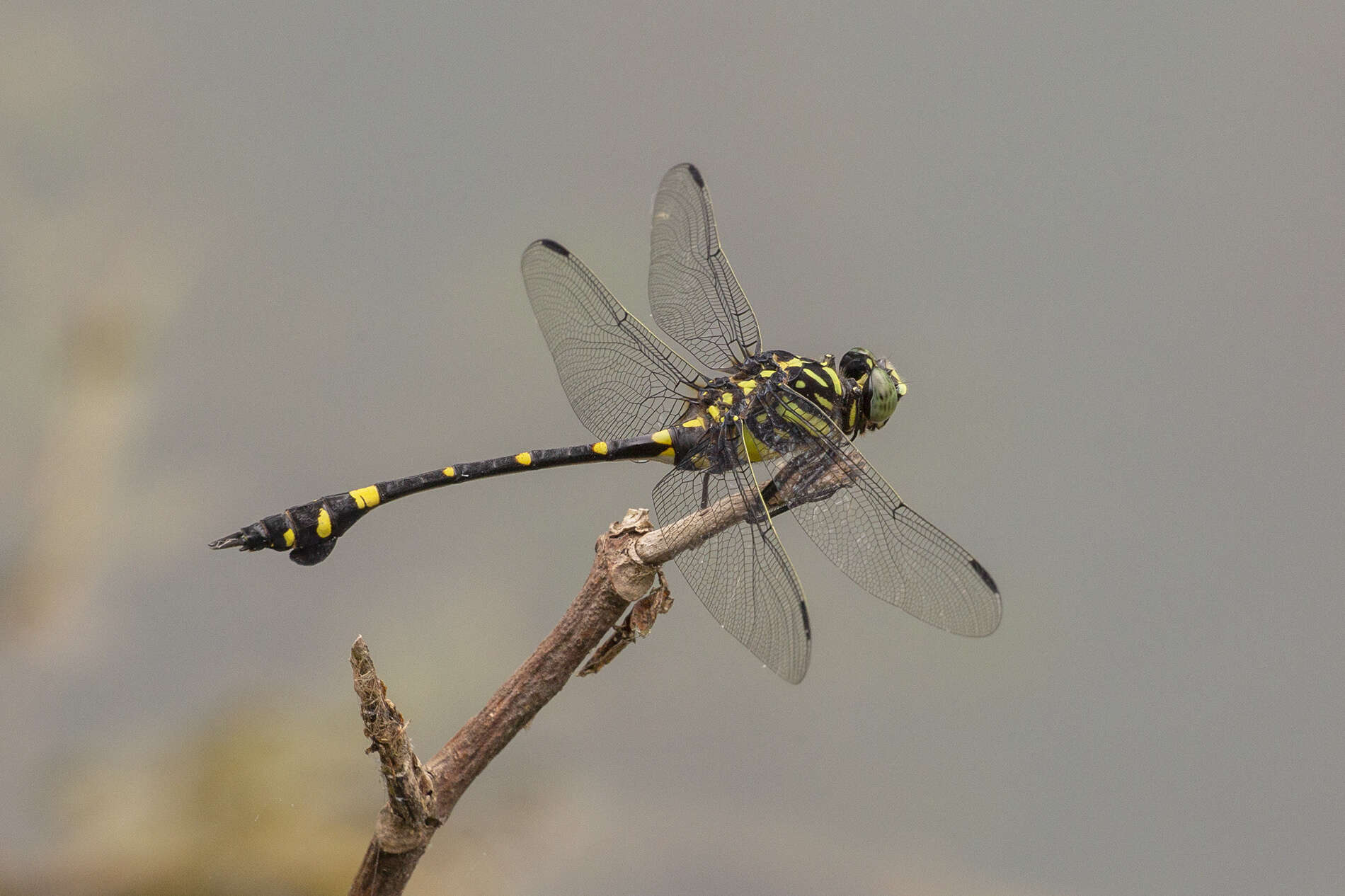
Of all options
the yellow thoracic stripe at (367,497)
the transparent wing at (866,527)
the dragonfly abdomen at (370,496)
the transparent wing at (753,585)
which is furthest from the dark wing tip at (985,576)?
the yellow thoracic stripe at (367,497)

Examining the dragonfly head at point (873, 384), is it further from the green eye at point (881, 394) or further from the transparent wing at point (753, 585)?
the transparent wing at point (753, 585)

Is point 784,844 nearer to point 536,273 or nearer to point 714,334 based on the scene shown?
point 714,334

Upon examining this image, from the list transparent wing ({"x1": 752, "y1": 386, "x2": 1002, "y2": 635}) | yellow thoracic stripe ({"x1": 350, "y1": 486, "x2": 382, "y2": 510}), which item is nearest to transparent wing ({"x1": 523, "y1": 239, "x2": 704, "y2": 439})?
transparent wing ({"x1": 752, "y1": 386, "x2": 1002, "y2": 635})

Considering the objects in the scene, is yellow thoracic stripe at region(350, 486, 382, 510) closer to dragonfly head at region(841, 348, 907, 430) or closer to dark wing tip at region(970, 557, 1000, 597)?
dragonfly head at region(841, 348, 907, 430)

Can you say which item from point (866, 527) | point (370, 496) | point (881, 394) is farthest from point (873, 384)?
point (370, 496)

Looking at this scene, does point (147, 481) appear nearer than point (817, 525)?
No

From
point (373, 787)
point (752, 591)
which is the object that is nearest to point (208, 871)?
point (373, 787)
